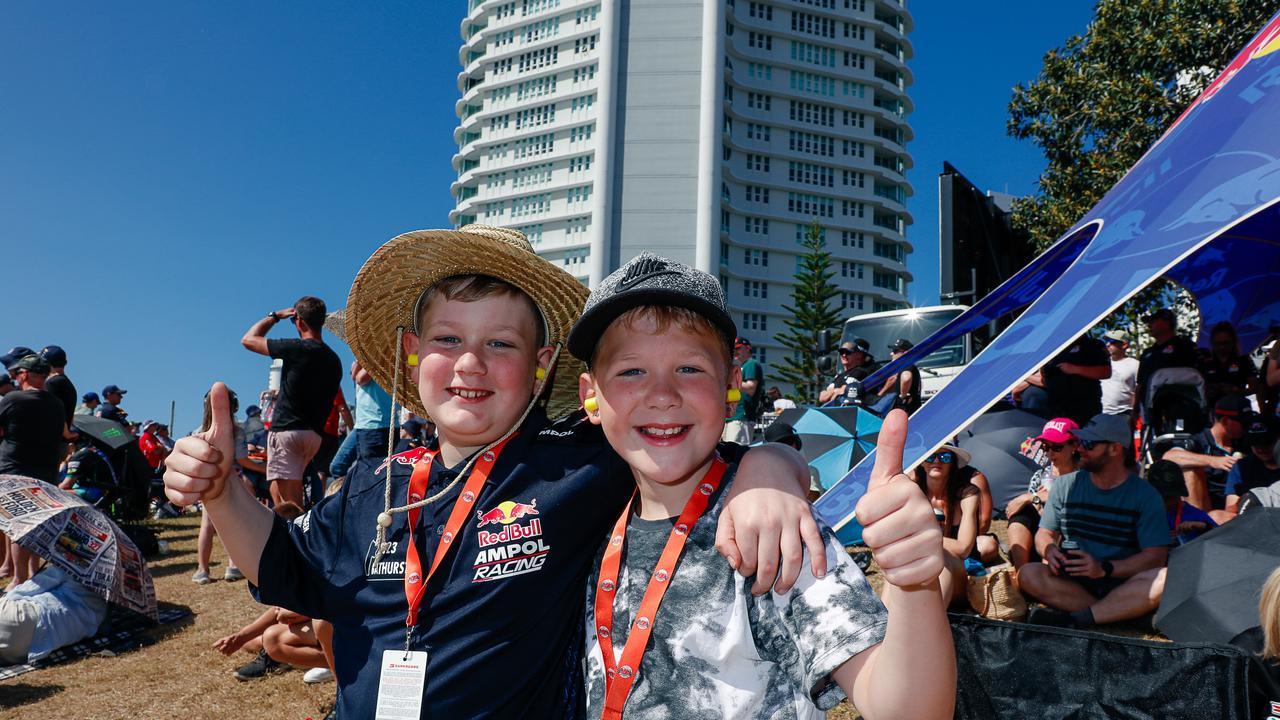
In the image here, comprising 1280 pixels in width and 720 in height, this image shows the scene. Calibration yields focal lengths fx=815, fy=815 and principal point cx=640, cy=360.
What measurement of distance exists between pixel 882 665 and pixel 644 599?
0.51m

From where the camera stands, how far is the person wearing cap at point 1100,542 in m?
5.12

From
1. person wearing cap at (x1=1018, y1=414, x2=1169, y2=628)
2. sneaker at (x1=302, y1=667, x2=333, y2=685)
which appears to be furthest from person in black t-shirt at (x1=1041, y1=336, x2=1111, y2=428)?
sneaker at (x1=302, y1=667, x2=333, y2=685)

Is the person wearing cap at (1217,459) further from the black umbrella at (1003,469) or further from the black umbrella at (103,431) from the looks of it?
the black umbrella at (103,431)

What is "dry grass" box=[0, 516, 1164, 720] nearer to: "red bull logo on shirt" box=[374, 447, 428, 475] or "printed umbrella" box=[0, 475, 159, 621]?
"printed umbrella" box=[0, 475, 159, 621]

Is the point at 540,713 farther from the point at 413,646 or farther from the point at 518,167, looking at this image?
the point at 518,167

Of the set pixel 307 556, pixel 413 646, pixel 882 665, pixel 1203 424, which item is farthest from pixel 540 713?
pixel 1203 424

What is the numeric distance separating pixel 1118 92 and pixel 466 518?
1550 centimetres

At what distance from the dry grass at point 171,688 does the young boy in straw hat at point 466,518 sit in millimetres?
2646

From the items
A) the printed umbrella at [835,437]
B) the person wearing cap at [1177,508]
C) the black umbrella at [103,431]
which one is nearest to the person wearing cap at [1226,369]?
the person wearing cap at [1177,508]

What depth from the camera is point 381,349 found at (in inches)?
108

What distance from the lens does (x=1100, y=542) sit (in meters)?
5.50

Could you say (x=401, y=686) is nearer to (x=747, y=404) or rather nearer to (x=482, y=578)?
(x=482, y=578)

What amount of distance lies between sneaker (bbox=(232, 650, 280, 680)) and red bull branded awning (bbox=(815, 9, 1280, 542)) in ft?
11.6

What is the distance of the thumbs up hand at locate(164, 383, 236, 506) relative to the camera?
1.97 meters
